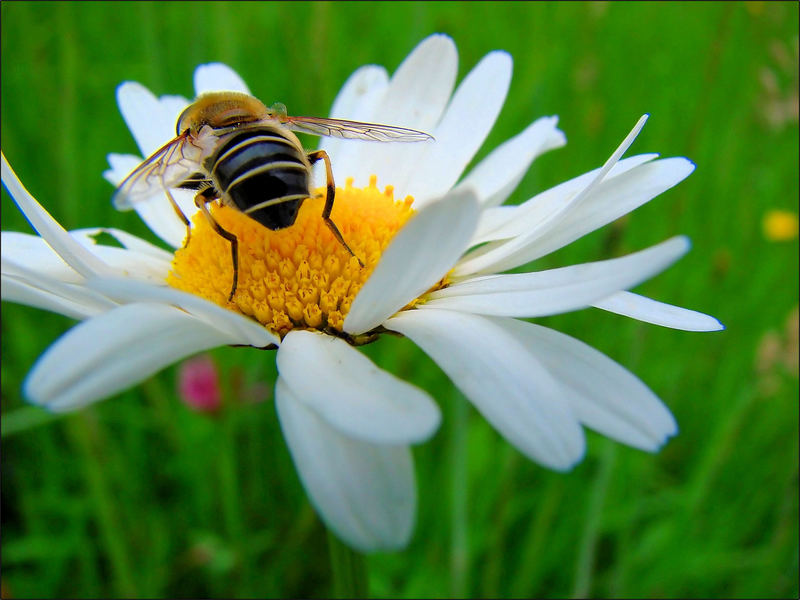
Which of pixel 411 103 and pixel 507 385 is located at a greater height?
pixel 411 103

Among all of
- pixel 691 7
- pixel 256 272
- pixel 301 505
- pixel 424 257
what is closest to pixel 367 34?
pixel 691 7

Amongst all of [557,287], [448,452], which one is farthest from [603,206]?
[448,452]

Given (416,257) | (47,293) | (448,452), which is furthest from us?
(448,452)

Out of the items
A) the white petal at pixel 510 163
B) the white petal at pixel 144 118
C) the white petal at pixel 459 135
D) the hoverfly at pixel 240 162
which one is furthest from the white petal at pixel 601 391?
the white petal at pixel 144 118

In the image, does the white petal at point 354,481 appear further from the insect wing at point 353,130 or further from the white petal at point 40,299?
the insect wing at point 353,130

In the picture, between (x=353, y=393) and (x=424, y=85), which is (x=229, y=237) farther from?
(x=424, y=85)

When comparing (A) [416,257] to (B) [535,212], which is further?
(B) [535,212]

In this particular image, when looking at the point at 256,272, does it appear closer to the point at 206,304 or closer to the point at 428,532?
the point at 206,304
